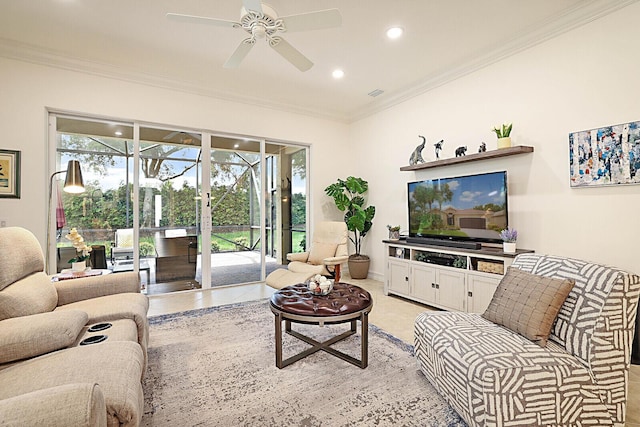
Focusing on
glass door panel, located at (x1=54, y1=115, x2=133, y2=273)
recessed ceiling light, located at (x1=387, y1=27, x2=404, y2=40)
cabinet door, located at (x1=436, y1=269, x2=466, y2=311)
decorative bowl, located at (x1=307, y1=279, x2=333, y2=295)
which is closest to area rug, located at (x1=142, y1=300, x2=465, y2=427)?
decorative bowl, located at (x1=307, y1=279, x2=333, y2=295)

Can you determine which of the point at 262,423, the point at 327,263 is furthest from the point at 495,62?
the point at 262,423

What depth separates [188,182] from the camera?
4.57m

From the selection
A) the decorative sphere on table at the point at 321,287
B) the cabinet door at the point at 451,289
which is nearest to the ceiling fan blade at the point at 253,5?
the decorative sphere on table at the point at 321,287

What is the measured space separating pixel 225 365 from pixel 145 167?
3.13 m

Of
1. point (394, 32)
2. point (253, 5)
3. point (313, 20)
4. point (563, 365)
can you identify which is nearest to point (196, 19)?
point (253, 5)

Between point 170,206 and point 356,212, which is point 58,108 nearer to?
point 170,206

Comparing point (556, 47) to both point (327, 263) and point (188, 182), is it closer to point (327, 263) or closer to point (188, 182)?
point (327, 263)

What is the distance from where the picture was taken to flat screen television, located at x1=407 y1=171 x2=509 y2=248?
3.31 metres

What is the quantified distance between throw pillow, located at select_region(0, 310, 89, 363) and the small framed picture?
2620 mm

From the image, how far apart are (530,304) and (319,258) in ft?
8.89

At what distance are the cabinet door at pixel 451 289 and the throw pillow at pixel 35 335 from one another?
328 cm

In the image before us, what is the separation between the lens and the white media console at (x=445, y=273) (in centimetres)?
311

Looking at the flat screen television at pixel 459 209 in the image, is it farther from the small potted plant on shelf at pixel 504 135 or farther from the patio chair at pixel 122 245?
the patio chair at pixel 122 245

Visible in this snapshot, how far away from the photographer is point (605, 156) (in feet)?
8.76
